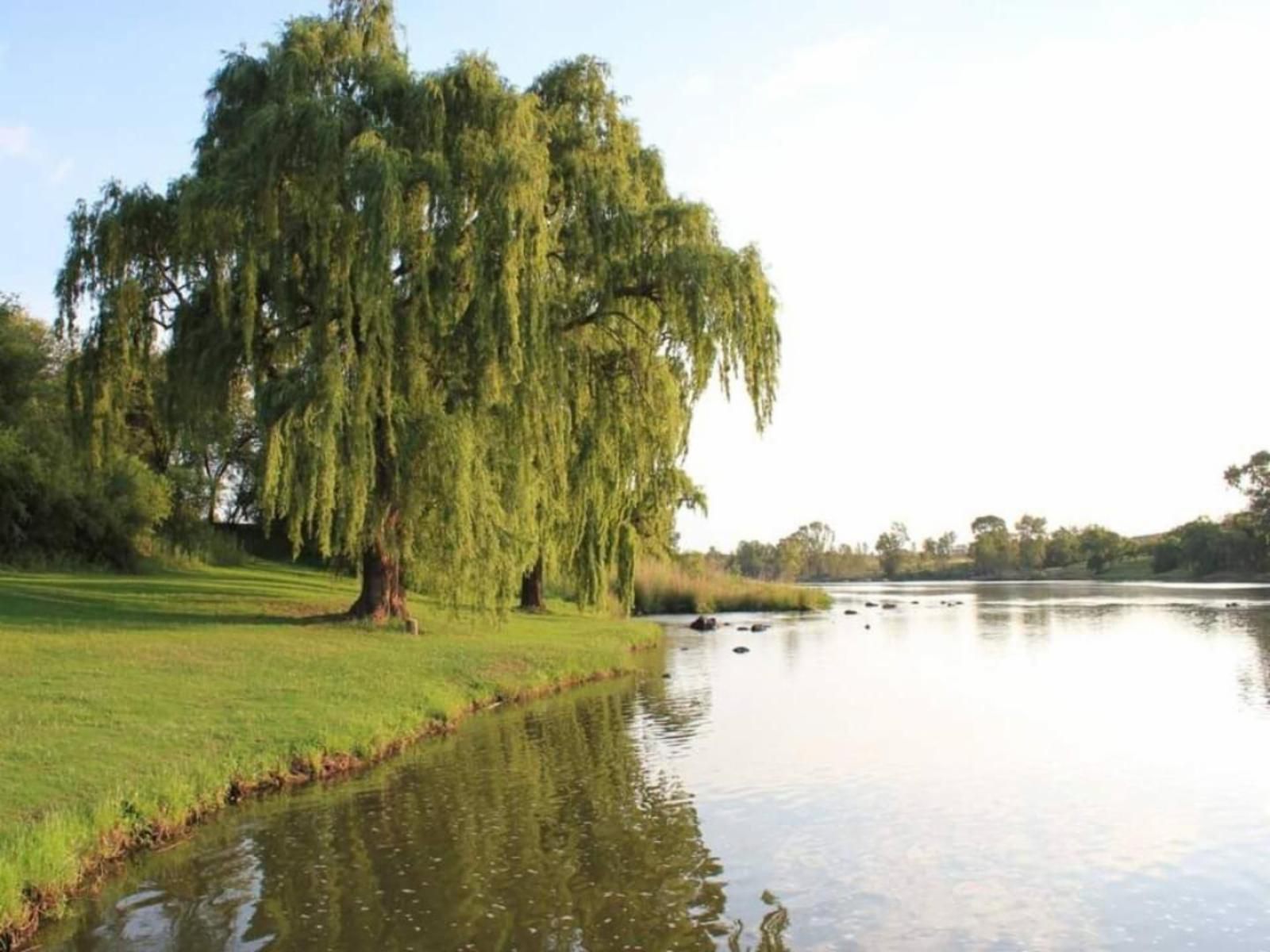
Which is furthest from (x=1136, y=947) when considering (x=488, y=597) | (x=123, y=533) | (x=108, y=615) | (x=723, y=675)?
(x=123, y=533)

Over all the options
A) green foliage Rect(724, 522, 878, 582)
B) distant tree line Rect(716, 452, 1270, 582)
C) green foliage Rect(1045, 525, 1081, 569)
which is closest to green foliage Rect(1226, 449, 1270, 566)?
distant tree line Rect(716, 452, 1270, 582)

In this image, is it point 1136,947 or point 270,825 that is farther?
point 270,825

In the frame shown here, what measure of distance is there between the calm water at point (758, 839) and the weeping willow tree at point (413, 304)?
16.3 ft

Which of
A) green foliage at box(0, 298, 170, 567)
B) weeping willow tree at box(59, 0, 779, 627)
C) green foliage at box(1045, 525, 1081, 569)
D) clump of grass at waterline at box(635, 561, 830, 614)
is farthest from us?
green foliage at box(1045, 525, 1081, 569)

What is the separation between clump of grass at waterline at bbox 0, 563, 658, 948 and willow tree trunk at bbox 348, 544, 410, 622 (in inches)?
25.5

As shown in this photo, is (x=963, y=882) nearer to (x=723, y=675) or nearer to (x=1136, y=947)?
(x=1136, y=947)

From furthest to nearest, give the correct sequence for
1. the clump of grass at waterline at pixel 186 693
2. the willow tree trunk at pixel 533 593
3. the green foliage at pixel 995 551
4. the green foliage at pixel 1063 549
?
the green foliage at pixel 995 551, the green foliage at pixel 1063 549, the willow tree trunk at pixel 533 593, the clump of grass at waterline at pixel 186 693

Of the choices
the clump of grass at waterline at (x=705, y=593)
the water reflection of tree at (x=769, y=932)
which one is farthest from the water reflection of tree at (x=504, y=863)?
the clump of grass at waterline at (x=705, y=593)

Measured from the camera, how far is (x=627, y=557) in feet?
110

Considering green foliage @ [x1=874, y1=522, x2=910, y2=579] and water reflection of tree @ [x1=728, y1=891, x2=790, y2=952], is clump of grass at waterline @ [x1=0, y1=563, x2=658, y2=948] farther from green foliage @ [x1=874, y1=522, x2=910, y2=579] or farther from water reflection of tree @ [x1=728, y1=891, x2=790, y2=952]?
green foliage @ [x1=874, y1=522, x2=910, y2=579]

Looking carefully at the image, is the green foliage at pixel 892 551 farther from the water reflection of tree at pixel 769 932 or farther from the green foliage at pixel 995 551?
the water reflection of tree at pixel 769 932

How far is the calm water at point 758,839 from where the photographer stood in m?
7.65

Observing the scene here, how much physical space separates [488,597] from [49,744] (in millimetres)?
9922

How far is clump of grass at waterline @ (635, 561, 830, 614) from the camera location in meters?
50.3
